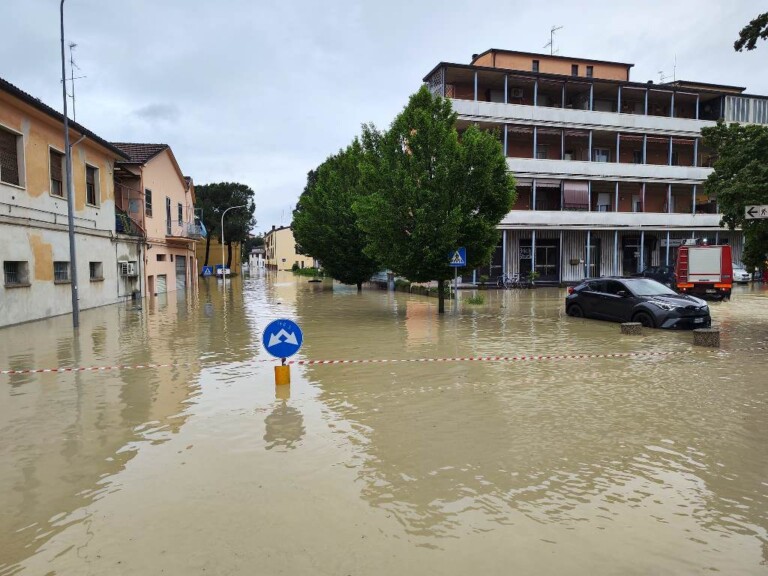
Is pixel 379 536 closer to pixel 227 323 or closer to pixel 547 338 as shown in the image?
pixel 547 338

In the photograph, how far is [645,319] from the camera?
602 inches

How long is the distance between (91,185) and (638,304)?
877 inches

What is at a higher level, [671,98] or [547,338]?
[671,98]

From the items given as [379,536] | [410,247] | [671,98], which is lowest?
[379,536]

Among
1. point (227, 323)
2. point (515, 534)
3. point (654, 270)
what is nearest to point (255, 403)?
point (515, 534)

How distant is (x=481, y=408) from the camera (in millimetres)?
7297

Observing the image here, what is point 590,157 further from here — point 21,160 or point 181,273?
point 21,160

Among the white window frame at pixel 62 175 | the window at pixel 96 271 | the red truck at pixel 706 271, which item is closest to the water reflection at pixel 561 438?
the white window frame at pixel 62 175

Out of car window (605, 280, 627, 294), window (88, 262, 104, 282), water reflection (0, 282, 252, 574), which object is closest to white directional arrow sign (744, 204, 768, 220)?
car window (605, 280, 627, 294)

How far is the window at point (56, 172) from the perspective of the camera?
19.3 m

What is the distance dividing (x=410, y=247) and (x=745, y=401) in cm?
1191

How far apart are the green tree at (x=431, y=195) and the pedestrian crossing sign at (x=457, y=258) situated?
0.18 m

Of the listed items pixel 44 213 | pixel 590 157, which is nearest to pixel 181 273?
pixel 44 213

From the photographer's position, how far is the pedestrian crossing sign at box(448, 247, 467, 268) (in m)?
18.4
